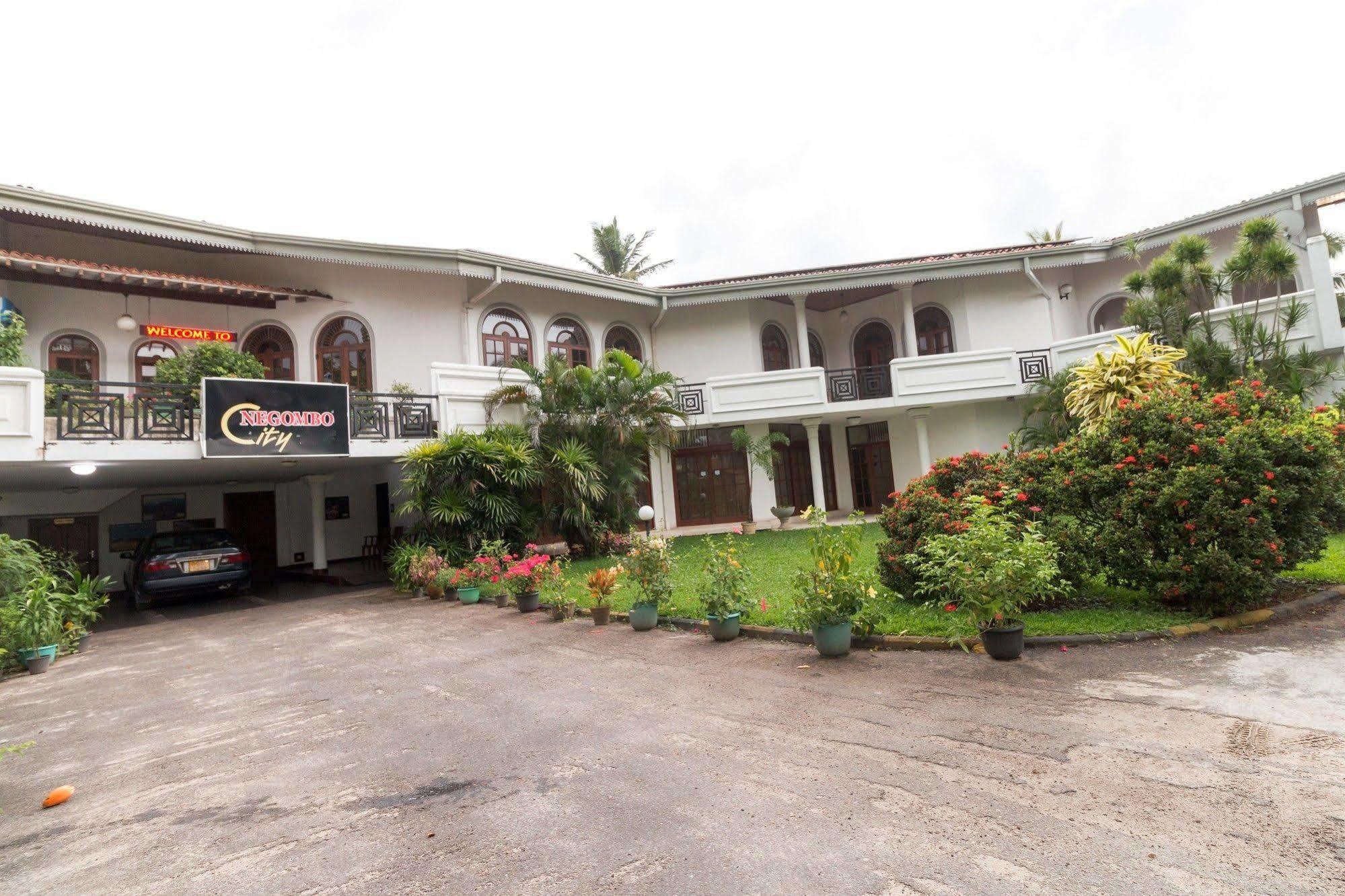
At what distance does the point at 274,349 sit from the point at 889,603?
14.1 metres

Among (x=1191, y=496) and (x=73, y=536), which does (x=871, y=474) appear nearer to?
(x=1191, y=496)

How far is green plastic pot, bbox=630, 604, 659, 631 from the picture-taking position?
323 inches

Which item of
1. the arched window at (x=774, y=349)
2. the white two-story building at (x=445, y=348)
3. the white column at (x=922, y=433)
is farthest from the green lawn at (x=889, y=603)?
the arched window at (x=774, y=349)

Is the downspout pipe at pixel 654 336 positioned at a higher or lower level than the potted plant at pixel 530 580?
higher

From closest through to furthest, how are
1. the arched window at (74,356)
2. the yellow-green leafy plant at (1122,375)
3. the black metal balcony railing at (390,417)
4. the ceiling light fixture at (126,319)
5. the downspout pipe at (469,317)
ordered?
the yellow-green leafy plant at (1122,375) → the black metal balcony railing at (390,417) → the ceiling light fixture at (126,319) → the arched window at (74,356) → the downspout pipe at (469,317)

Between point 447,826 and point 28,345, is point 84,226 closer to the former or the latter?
point 28,345

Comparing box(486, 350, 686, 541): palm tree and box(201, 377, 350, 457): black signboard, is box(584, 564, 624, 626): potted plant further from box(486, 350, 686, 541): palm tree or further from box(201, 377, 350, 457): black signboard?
box(201, 377, 350, 457): black signboard

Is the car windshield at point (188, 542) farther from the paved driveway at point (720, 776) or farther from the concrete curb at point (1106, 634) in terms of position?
the concrete curb at point (1106, 634)

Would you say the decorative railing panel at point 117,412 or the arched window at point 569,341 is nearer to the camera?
the decorative railing panel at point 117,412

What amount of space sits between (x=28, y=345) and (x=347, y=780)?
14.0m

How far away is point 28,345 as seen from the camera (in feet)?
43.9

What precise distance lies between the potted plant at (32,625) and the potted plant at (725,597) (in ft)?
25.4

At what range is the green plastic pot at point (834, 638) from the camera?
6281mm

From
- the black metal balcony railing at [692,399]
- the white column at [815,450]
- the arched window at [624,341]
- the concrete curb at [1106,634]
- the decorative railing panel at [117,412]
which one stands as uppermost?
the arched window at [624,341]
